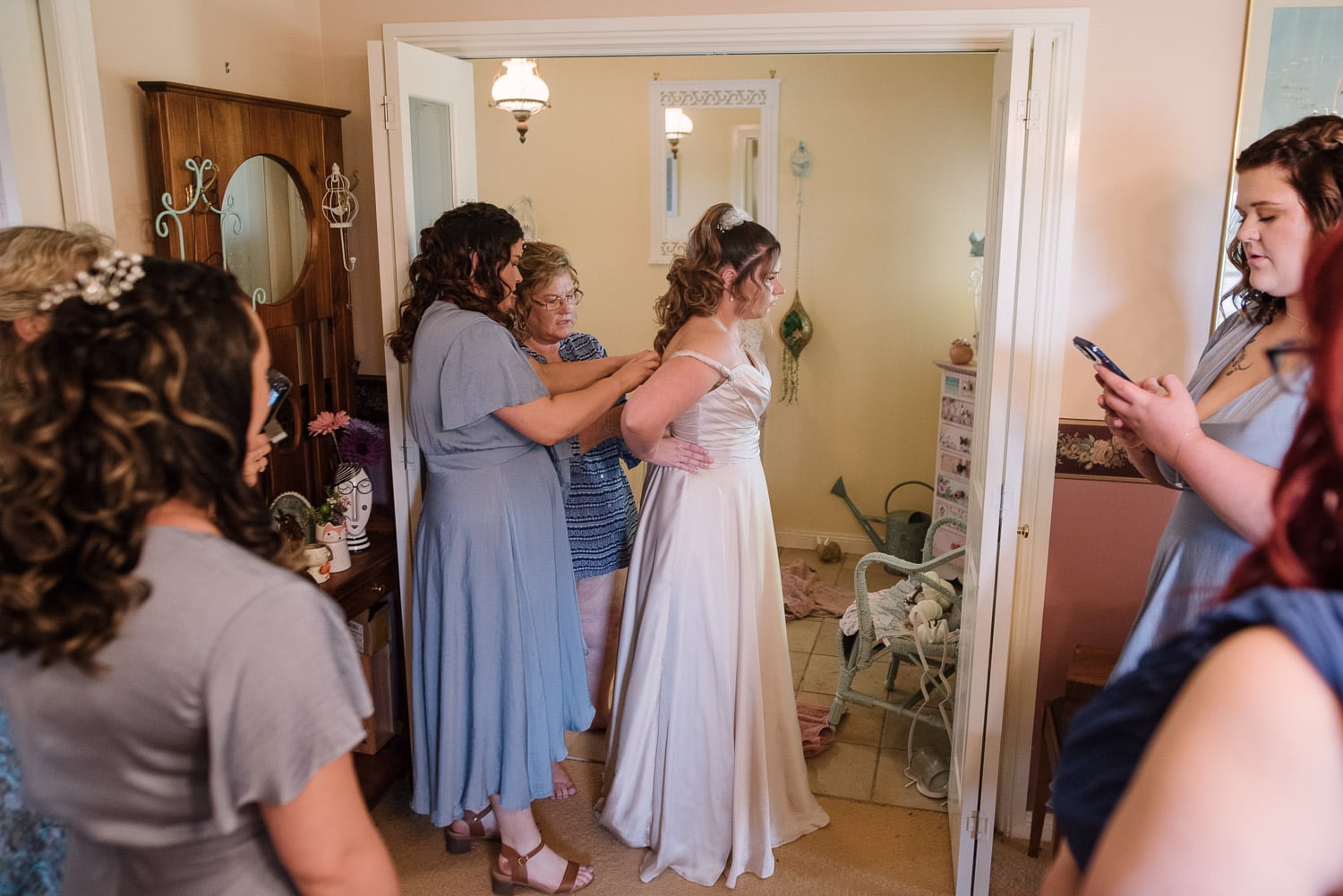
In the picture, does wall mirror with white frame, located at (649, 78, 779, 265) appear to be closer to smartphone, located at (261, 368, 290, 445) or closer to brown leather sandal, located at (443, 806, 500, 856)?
brown leather sandal, located at (443, 806, 500, 856)

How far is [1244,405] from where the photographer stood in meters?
1.74

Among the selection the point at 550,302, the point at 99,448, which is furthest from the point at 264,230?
the point at 99,448

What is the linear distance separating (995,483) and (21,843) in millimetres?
1977

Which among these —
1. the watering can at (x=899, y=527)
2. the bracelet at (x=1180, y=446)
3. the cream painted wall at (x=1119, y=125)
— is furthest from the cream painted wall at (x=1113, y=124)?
the watering can at (x=899, y=527)

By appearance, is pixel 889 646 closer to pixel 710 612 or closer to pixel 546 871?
pixel 710 612

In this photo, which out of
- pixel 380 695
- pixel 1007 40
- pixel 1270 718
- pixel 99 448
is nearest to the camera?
pixel 1270 718

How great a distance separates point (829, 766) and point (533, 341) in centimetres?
158

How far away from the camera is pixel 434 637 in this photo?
2.47 meters

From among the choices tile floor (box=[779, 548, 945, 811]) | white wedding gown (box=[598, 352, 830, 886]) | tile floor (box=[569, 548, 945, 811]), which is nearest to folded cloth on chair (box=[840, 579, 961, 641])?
tile floor (box=[779, 548, 945, 811])

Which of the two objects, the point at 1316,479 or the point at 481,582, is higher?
the point at 1316,479

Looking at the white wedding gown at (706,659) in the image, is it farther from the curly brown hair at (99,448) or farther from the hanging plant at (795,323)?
the hanging plant at (795,323)

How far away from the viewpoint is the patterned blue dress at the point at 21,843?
152cm

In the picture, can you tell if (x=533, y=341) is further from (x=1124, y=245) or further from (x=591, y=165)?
(x=591, y=165)

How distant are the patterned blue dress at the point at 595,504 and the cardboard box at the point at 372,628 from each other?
1.76ft
